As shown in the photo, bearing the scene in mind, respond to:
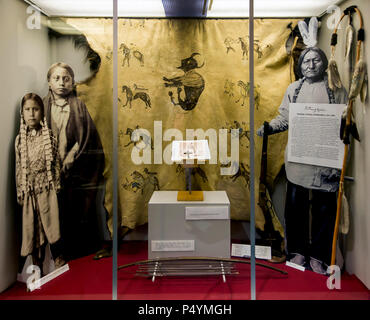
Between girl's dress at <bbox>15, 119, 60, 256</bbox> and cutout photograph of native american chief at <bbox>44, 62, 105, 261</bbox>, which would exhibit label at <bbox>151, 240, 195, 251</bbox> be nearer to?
cutout photograph of native american chief at <bbox>44, 62, 105, 261</bbox>

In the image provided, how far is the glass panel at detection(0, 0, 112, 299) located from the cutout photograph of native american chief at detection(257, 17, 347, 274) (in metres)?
1.29

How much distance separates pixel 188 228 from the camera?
6.13 feet

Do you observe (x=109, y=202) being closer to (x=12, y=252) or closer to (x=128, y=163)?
(x=128, y=163)

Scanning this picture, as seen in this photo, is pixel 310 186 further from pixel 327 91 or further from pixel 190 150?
pixel 190 150

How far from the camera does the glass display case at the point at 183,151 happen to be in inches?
72.5

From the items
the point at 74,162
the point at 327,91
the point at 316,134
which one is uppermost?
the point at 327,91

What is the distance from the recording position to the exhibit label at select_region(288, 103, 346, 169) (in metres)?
1.88

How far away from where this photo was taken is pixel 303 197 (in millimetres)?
2070

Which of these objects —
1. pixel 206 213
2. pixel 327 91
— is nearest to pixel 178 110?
pixel 206 213

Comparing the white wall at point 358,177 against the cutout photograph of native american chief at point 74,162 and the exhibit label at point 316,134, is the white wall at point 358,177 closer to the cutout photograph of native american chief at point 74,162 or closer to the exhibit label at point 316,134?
the exhibit label at point 316,134

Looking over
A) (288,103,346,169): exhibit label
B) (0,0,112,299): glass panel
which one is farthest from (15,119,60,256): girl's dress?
(288,103,346,169): exhibit label

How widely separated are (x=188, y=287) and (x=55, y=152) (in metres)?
1.26
